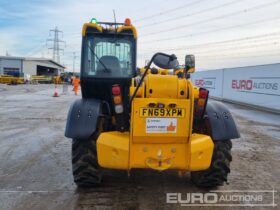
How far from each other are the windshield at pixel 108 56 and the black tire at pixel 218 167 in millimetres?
1821

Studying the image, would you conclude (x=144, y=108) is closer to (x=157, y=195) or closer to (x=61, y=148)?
(x=157, y=195)

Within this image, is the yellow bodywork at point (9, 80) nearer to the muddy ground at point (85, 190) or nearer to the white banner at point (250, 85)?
the white banner at point (250, 85)

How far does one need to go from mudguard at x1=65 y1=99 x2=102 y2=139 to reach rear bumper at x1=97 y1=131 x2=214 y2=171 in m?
0.31

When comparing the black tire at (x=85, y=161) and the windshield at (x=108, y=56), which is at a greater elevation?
the windshield at (x=108, y=56)

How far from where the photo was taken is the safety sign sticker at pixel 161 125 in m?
3.99

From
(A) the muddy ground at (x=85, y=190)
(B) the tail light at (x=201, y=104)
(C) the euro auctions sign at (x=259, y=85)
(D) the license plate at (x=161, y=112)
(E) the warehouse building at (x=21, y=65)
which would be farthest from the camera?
(E) the warehouse building at (x=21, y=65)

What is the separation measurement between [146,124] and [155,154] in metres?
0.40

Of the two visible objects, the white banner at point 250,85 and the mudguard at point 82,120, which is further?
the white banner at point 250,85

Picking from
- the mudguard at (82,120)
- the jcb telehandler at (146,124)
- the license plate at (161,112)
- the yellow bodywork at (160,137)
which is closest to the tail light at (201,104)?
the jcb telehandler at (146,124)

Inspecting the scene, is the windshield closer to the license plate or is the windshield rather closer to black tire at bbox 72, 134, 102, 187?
black tire at bbox 72, 134, 102, 187

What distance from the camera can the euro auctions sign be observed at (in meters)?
15.6

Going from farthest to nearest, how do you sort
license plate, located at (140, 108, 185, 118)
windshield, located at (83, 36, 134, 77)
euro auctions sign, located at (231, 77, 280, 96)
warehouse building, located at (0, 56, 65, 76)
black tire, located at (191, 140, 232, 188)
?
warehouse building, located at (0, 56, 65, 76), euro auctions sign, located at (231, 77, 280, 96), windshield, located at (83, 36, 134, 77), black tire, located at (191, 140, 232, 188), license plate, located at (140, 108, 185, 118)

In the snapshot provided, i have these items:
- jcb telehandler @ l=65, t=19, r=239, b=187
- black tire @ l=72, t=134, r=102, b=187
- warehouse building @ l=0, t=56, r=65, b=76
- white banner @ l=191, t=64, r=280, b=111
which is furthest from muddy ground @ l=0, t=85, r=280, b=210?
warehouse building @ l=0, t=56, r=65, b=76

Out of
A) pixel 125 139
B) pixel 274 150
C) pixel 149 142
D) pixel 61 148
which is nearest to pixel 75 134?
pixel 125 139
